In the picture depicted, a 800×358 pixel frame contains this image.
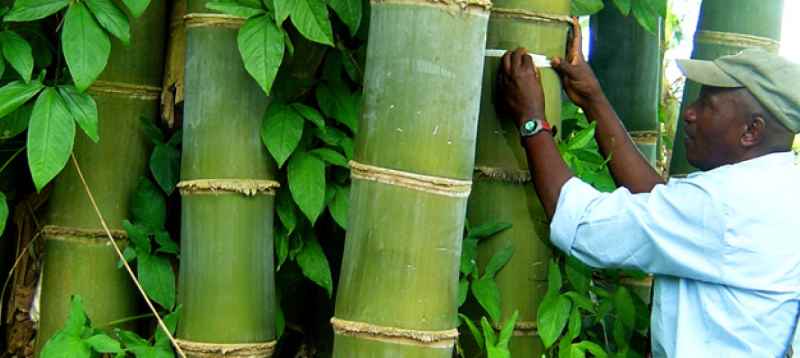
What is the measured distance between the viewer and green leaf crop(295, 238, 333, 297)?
1.66 meters

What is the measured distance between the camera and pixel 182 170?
5.22 feet

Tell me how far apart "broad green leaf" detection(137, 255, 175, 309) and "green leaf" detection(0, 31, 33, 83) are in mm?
343

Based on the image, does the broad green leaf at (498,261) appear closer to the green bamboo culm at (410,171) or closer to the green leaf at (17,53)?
the green bamboo culm at (410,171)

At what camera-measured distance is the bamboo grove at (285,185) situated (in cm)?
143

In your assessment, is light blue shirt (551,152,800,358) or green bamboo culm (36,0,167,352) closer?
light blue shirt (551,152,800,358)

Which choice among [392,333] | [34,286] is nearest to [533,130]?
[392,333]

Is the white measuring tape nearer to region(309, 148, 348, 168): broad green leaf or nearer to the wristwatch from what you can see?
the wristwatch

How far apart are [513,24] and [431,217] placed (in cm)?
37

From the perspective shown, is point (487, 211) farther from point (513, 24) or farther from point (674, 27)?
point (674, 27)

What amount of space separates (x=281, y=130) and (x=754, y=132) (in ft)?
2.20

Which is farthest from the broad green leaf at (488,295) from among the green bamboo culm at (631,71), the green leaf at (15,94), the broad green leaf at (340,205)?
the green bamboo culm at (631,71)

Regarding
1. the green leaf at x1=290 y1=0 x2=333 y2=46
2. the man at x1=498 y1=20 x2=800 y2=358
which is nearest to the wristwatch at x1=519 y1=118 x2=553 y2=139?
the man at x1=498 y1=20 x2=800 y2=358

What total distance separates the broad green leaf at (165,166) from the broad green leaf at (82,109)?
260 mm

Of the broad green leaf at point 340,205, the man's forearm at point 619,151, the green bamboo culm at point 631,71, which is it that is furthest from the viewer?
the green bamboo culm at point 631,71
